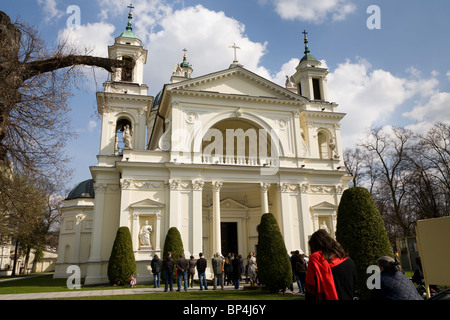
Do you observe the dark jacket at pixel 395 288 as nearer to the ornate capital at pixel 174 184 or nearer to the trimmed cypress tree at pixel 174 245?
the trimmed cypress tree at pixel 174 245

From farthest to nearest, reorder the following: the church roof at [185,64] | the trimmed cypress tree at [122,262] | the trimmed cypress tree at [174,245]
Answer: the church roof at [185,64] < the trimmed cypress tree at [174,245] < the trimmed cypress tree at [122,262]

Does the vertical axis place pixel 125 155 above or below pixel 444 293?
above

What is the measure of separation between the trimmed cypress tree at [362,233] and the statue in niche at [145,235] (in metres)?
13.8

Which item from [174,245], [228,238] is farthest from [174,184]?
[228,238]

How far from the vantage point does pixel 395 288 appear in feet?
14.2

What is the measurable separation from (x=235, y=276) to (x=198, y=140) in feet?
35.3

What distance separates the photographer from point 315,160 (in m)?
25.7

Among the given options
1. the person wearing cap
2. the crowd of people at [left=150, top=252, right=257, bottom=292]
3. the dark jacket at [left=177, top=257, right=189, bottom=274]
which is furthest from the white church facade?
the person wearing cap

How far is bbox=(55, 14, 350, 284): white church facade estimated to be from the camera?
70.8 ft

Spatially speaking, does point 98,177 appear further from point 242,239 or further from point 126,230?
point 242,239

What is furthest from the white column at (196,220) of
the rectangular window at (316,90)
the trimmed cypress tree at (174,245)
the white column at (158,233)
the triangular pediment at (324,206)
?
the rectangular window at (316,90)

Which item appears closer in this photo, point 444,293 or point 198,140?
point 444,293

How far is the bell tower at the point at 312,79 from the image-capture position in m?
30.2
